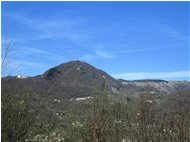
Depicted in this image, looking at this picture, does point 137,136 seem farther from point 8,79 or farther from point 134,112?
point 8,79

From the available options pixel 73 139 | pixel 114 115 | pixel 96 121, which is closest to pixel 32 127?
pixel 96 121

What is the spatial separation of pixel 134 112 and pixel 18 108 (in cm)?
354

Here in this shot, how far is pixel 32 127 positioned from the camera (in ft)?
28.9

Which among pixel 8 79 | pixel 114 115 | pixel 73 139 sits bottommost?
pixel 73 139

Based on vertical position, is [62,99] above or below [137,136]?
above

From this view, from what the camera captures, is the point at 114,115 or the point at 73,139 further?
the point at 73,139

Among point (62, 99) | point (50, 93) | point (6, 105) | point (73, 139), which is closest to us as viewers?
point (6, 105)

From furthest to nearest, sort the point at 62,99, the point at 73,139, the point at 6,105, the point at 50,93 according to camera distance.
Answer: the point at 73,139 → the point at 62,99 → the point at 50,93 → the point at 6,105

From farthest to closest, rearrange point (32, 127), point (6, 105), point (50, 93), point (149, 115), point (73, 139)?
point (73, 139) < point (149, 115) < point (50, 93) < point (32, 127) < point (6, 105)

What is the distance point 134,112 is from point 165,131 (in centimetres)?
92

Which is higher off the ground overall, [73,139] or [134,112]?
[134,112]

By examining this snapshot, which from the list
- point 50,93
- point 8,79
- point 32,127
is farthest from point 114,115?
point 8,79

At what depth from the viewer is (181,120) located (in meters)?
10.2

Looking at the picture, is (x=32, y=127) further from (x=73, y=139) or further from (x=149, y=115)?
(x=73, y=139)
